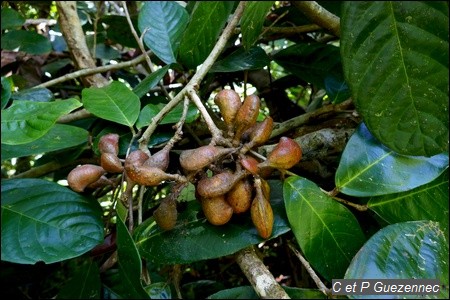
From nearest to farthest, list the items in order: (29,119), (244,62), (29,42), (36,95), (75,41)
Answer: (29,119), (244,62), (36,95), (75,41), (29,42)

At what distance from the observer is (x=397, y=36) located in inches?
20.1

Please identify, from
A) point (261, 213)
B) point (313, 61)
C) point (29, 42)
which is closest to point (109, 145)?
point (261, 213)

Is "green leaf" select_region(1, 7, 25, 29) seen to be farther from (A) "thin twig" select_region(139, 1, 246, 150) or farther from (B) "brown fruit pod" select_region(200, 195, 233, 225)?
(B) "brown fruit pod" select_region(200, 195, 233, 225)

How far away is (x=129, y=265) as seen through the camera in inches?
21.1

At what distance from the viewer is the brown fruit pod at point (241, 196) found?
0.55 meters

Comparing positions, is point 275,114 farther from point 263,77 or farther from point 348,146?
point 348,146

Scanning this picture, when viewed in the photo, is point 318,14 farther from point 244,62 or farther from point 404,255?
point 404,255

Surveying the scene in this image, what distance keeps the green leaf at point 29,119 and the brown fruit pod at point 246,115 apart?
0.23 m

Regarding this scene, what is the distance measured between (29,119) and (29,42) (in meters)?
0.71

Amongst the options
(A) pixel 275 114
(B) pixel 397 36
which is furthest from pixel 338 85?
(B) pixel 397 36

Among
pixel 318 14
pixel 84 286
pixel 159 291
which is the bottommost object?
pixel 84 286

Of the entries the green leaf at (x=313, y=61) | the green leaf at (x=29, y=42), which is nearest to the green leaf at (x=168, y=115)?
the green leaf at (x=313, y=61)

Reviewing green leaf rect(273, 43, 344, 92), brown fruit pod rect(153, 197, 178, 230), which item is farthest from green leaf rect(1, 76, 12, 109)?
green leaf rect(273, 43, 344, 92)

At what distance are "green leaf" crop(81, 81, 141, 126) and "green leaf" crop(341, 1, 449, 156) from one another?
0.36 m
